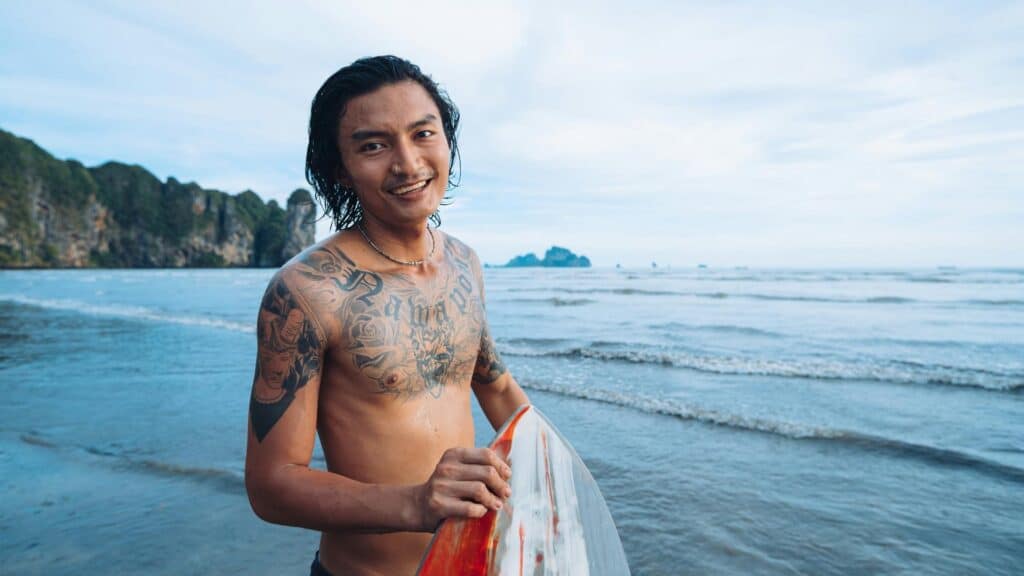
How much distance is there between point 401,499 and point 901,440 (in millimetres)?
5891

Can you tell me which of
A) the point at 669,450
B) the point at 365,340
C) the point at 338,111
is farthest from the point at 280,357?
the point at 669,450

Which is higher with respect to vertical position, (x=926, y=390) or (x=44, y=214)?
(x=44, y=214)

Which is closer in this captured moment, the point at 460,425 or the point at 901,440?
the point at 460,425

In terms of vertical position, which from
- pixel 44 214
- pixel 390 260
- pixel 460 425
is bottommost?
pixel 460 425

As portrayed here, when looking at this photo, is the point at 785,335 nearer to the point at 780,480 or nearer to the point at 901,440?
the point at 901,440

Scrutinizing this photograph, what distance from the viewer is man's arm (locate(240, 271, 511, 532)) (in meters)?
1.18

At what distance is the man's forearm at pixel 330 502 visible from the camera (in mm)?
1240

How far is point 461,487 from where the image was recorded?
1.17 meters

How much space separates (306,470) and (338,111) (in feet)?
3.59

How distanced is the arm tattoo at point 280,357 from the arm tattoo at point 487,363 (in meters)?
0.85

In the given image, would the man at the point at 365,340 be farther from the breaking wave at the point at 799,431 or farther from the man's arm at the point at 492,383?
the breaking wave at the point at 799,431

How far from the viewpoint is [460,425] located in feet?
6.60

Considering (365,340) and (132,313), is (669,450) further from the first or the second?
(132,313)

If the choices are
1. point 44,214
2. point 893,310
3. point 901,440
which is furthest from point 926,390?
point 44,214
